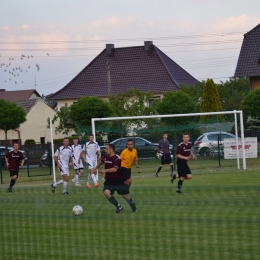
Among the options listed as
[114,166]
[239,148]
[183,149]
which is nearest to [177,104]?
[239,148]

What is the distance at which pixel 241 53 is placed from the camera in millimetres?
54000

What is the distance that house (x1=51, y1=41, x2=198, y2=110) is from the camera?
214 feet

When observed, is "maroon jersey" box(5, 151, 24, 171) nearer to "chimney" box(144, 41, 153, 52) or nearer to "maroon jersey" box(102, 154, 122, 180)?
"maroon jersey" box(102, 154, 122, 180)

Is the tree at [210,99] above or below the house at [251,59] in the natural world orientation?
below

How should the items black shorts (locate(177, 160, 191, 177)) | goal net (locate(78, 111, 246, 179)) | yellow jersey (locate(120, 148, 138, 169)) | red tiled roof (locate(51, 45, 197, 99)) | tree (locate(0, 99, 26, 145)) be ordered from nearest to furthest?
1. yellow jersey (locate(120, 148, 138, 169))
2. black shorts (locate(177, 160, 191, 177))
3. goal net (locate(78, 111, 246, 179))
4. tree (locate(0, 99, 26, 145))
5. red tiled roof (locate(51, 45, 197, 99))

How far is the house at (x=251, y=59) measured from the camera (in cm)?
5156

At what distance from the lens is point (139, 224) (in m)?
8.01

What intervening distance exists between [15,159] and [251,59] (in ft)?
108

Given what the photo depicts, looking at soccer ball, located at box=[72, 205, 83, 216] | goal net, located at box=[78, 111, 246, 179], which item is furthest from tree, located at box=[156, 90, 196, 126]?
soccer ball, located at box=[72, 205, 83, 216]

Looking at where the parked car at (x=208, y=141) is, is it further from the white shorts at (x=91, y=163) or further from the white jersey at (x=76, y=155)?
the white shorts at (x=91, y=163)

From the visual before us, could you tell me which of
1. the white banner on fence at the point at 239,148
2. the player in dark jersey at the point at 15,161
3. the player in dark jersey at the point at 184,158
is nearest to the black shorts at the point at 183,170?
the player in dark jersey at the point at 184,158

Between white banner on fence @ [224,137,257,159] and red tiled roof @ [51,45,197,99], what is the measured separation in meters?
33.9

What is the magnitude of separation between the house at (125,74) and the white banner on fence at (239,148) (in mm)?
33911

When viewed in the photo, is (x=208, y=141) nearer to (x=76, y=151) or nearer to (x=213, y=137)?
(x=213, y=137)
